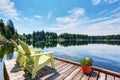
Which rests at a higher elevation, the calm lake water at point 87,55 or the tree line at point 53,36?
the tree line at point 53,36

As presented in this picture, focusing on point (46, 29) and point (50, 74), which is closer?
point (50, 74)

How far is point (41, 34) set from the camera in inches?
3499

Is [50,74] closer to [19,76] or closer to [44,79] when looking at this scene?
[44,79]

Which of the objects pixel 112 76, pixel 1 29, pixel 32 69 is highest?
pixel 1 29

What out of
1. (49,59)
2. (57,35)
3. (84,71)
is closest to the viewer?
(84,71)

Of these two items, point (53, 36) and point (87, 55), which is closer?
point (87, 55)

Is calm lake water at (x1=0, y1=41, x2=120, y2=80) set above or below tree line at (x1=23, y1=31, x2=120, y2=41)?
below

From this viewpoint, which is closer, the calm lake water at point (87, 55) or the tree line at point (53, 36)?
the calm lake water at point (87, 55)

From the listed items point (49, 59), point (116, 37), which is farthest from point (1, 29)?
point (116, 37)

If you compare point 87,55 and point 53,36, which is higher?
point 53,36

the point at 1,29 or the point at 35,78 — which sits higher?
the point at 1,29

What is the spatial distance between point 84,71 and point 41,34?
8657 cm

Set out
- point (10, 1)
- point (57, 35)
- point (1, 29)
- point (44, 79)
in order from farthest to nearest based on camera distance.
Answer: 1. point (57, 35)
2. point (1, 29)
3. point (10, 1)
4. point (44, 79)

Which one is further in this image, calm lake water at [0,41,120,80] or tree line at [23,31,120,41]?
tree line at [23,31,120,41]
